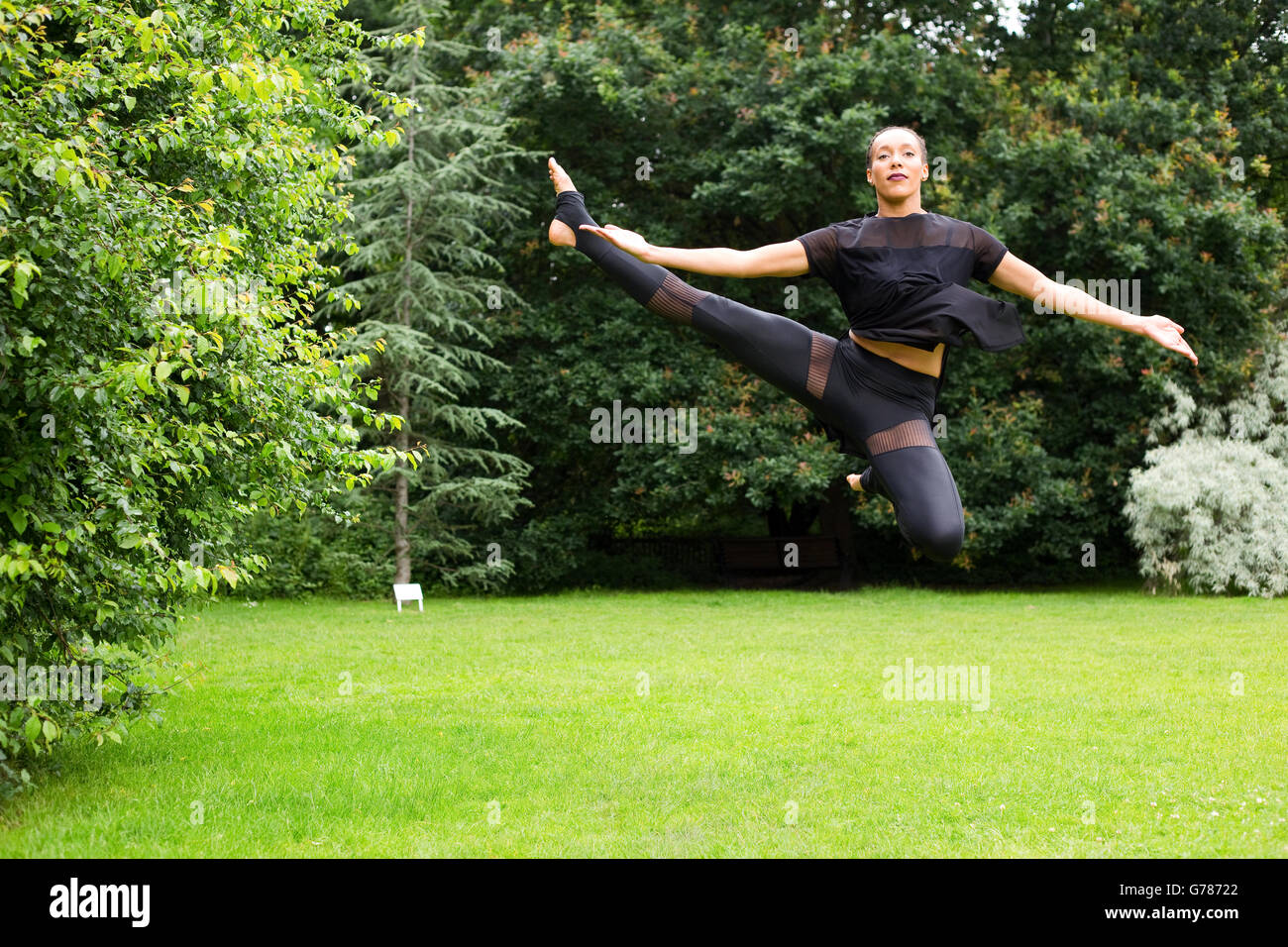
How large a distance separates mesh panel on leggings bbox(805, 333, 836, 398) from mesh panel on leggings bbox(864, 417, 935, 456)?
0.33 m

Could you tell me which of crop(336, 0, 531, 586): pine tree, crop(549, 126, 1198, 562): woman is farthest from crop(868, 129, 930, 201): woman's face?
crop(336, 0, 531, 586): pine tree

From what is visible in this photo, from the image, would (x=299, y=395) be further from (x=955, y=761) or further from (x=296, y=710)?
(x=955, y=761)

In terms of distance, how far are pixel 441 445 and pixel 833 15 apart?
422 inches

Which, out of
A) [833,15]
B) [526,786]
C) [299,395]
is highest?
[833,15]

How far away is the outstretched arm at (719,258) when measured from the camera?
489 cm

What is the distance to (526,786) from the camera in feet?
22.6

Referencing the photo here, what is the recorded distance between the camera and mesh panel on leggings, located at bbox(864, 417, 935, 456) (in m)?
5.10

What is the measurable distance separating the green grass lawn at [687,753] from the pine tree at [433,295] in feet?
17.4

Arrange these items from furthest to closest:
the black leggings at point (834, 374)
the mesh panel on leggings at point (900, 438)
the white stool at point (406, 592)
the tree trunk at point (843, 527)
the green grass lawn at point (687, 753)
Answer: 1. the tree trunk at point (843, 527)
2. the white stool at point (406, 592)
3. the green grass lawn at point (687, 753)
4. the mesh panel on leggings at point (900, 438)
5. the black leggings at point (834, 374)

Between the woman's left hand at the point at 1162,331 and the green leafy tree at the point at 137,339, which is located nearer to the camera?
the woman's left hand at the point at 1162,331

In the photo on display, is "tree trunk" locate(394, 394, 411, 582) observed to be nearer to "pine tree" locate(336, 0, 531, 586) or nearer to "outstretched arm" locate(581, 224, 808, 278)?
"pine tree" locate(336, 0, 531, 586)

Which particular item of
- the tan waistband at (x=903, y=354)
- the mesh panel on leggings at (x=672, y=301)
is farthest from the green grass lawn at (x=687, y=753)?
the mesh panel on leggings at (x=672, y=301)

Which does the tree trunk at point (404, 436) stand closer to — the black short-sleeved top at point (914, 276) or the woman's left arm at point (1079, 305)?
the black short-sleeved top at point (914, 276)
